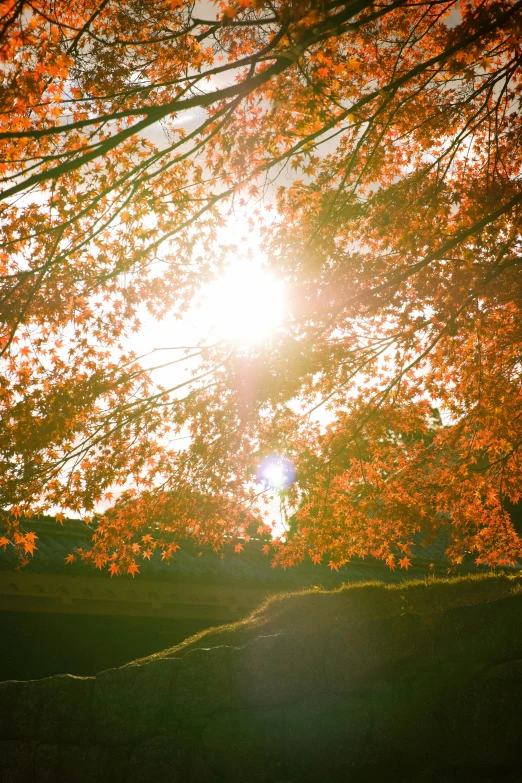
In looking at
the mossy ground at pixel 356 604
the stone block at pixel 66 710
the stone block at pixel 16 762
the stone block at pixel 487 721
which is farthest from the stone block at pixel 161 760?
the stone block at pixel 487 721

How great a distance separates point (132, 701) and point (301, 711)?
157 centimetres

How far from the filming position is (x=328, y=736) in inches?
159

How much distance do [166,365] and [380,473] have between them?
2771mm

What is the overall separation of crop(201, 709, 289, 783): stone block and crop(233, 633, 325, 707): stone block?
0.13 m

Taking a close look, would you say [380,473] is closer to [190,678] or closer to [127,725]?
[190,678]

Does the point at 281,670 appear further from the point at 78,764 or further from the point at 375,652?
the point at 78,764

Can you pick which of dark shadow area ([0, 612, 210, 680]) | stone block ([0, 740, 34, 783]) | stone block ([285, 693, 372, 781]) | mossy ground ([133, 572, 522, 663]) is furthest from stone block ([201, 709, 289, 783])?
dark shadow area ([0, 612, 210, 680])

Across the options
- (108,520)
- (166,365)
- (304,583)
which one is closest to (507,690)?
(166,365)

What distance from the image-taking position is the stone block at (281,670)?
14.2ft

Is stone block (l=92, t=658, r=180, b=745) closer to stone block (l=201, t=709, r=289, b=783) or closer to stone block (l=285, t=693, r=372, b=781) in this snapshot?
stone block (l=201, t=709, r=289, b=783)

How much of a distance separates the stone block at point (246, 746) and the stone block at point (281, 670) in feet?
0.41

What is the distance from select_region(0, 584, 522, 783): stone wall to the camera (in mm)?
3590

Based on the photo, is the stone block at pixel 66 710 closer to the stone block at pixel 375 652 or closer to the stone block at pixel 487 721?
the stone block at pixel 375 652

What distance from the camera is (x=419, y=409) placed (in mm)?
6336
